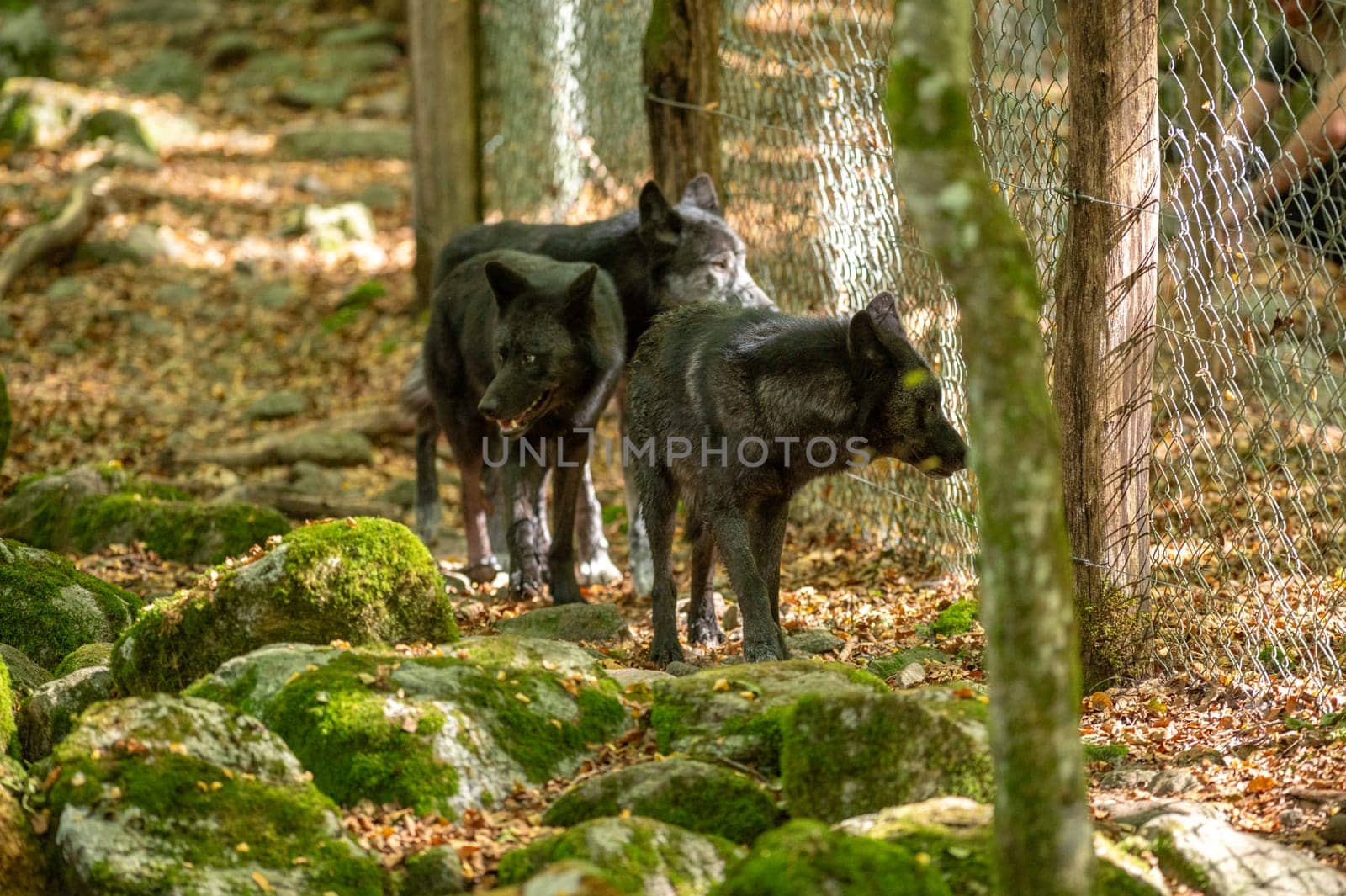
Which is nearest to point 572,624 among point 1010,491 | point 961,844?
point 961,844

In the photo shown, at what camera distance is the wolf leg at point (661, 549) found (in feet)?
19.6

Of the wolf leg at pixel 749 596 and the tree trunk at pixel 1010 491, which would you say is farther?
the wolf leg at pixel 749 596

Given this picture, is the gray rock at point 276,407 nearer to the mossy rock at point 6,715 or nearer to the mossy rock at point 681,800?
the mossy rock at point 6,715

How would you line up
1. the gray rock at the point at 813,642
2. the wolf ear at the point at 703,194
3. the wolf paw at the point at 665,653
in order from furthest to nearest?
the wolf ear at the point at 703,194 → the gray rock at the point at 813,642 → the wolf paw at the point at 665,653

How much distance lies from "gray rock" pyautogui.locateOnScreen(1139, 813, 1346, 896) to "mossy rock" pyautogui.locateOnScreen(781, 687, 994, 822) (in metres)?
0.51

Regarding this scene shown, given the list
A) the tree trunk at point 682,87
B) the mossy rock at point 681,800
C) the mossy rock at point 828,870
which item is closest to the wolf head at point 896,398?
the mossy rock at point 681,800

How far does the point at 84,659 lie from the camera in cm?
542

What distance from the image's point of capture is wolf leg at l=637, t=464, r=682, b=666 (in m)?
5.98

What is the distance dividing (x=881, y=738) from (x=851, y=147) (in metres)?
4.39

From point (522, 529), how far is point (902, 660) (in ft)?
8.26

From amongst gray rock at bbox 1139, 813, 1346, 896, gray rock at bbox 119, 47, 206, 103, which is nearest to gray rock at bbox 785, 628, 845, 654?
gray rock at bbox 1139, 813, 1346, 896

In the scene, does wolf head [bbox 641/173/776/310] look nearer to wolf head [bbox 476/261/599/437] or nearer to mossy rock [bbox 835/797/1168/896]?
wolf head [bbox 476/261/599/437]

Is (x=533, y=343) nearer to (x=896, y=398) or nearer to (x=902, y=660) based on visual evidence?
(x=896, y=398)

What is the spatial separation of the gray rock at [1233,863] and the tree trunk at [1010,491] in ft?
3.18
